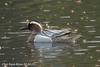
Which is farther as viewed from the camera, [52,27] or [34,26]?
[52,27]

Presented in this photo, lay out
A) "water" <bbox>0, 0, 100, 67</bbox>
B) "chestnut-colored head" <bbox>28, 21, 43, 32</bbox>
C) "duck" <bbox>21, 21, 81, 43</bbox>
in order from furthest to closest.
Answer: "chestnut-colored head" <bbox>28, 21, 43, 32</bbox> < "duck" <bbox>21, 21, 81, 43</bbox> < "water" <bbox>0, 0, 100, 67</bbox>

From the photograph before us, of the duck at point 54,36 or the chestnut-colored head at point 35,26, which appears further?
the chestnut-colored head at point 35,26

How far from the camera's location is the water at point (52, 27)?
14.4 metres

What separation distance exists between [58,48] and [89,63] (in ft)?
7.34

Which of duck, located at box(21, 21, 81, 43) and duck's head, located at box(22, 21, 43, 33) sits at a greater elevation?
duck's head, located at box(22, 21, 43, 33)

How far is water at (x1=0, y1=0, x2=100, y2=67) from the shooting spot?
14359 mm

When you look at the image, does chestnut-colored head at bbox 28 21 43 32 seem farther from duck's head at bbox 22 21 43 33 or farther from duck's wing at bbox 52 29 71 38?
duck's wing at bbox 52 29 71 38

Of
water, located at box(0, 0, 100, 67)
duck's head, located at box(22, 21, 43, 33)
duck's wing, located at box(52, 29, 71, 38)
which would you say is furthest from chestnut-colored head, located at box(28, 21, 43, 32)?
duck's wing, located at box(52, 29, 71, 38)

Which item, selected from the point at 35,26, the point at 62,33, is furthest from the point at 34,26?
the point at 62,33

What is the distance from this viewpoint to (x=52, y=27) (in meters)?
17.9

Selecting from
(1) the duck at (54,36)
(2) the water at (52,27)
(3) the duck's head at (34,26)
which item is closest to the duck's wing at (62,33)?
(1) the duck at (54,36)

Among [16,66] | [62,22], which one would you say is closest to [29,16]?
[62,22]

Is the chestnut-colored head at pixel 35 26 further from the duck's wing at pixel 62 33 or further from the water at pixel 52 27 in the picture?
the duck's wing at pixel 62 33

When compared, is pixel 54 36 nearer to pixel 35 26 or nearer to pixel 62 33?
pixel 62 33
